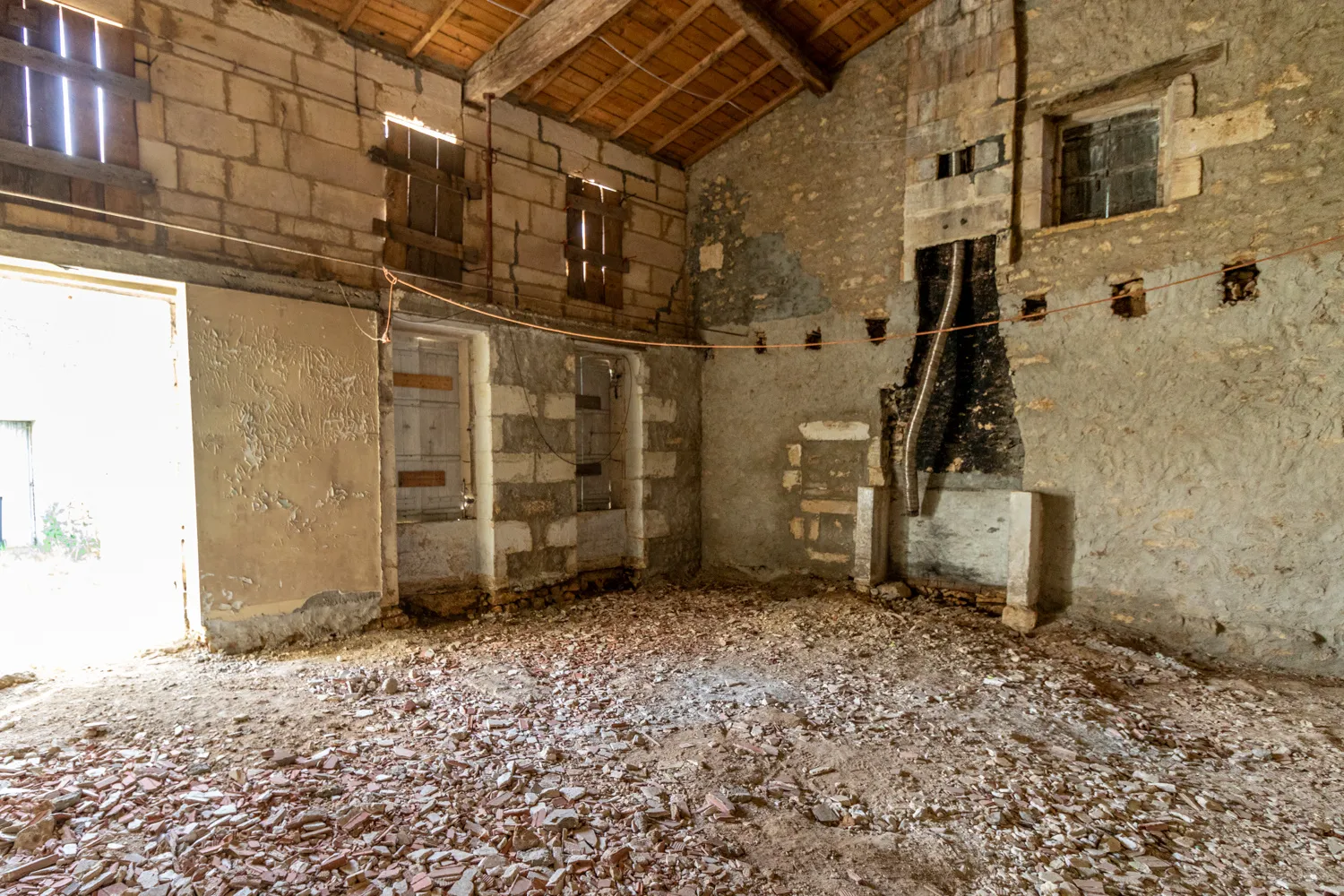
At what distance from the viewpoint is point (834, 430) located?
5887 millimetres

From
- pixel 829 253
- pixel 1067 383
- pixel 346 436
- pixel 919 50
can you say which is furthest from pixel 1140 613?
pixel 346 436

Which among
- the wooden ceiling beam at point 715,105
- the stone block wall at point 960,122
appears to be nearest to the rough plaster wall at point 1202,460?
the stone block wall at point 960,122

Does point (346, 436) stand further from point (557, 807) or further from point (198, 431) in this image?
point (557, 807)

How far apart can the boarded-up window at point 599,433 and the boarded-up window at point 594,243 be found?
2.16 ft

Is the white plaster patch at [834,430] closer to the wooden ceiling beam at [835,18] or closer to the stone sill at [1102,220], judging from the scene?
the stone sill at [1102,220]

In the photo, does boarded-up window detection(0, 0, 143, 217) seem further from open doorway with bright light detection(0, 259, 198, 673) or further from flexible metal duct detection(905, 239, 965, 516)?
flexible metal duct detection(905, 239, 965, 516)

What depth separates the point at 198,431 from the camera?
3895mm

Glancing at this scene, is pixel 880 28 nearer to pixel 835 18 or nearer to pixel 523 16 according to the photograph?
pixel 835 18

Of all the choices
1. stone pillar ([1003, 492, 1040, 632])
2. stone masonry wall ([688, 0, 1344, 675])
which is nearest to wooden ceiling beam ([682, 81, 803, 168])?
stone masonry wall ([688, 0, 1344, 675])

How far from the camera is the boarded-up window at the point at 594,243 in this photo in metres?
5.99

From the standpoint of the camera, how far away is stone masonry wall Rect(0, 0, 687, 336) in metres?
3.85

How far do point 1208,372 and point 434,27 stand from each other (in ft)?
18.9

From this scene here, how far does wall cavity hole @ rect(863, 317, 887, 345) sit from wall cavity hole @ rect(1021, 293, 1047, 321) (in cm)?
107

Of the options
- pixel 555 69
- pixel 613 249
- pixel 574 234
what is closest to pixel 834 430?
pixel 613 249
